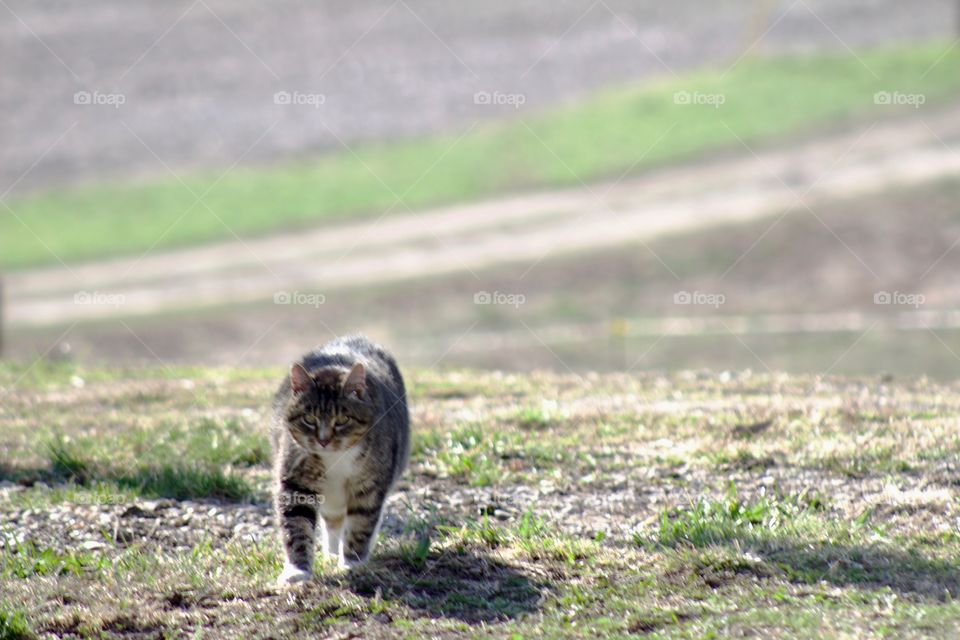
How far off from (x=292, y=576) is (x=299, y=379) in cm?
102

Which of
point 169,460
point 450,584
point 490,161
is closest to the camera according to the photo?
point 450,584

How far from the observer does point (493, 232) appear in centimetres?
2670

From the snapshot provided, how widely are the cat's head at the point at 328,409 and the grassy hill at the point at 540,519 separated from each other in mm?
686

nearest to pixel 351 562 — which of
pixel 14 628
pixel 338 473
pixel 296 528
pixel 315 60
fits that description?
pixel 296 528

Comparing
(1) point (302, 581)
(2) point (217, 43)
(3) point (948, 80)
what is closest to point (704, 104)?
(3) point (948, 80)

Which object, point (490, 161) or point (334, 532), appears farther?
point (490, 161)

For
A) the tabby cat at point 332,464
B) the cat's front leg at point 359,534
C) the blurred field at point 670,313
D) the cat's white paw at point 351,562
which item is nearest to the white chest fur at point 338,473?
the tabby cat at point 332,464

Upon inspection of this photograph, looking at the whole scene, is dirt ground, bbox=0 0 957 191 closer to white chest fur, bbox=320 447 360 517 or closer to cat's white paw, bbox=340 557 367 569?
white chest fur, bbox=320 447 360 517

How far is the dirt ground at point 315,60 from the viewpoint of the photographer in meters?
34.8

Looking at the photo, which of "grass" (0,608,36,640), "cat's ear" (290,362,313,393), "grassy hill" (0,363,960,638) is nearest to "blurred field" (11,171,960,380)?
"grassy hill" (0,363,960,638)

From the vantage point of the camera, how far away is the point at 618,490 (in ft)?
27.4

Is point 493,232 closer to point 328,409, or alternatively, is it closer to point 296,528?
point 328,409

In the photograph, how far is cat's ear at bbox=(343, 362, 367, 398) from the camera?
6.98 metres

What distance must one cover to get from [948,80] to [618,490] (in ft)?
89.5
